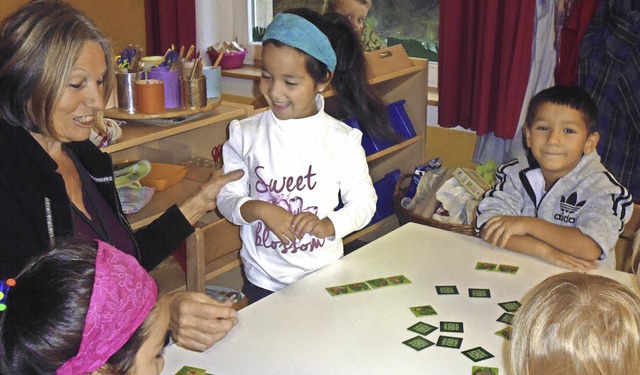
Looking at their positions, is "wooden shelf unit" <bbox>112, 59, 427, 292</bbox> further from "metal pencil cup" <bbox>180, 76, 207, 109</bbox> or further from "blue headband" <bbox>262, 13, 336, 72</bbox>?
"blue headband" <bbox>262, 13, 336, 72</bbox>

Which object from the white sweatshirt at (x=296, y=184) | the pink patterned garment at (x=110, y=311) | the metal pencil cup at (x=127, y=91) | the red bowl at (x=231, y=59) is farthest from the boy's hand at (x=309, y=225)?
the red bowl at (x=231, y=59)

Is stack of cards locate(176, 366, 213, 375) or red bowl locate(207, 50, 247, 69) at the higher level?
red bowl locate(207, 50, 247, 69)

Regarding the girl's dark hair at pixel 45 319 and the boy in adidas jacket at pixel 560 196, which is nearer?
the girl's dark hair at pixel 45 319

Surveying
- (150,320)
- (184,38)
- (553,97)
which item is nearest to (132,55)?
(553,97)

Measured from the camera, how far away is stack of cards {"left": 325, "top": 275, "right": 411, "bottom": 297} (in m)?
1.82

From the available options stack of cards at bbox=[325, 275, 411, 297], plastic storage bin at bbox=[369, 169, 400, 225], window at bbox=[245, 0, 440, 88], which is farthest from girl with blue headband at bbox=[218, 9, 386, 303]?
window at bbox=[245, 0, 440, 88]

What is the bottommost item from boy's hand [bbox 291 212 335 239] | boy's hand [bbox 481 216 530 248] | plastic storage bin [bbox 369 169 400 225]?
plastic storage bin [bbox 369 169 400 225]

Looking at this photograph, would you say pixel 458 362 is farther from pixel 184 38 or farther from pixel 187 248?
pixel 184 38

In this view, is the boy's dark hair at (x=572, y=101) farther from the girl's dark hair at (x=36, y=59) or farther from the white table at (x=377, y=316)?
the girl's dark hair at (x=36, y=59)

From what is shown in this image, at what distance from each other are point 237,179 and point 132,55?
2.86ft

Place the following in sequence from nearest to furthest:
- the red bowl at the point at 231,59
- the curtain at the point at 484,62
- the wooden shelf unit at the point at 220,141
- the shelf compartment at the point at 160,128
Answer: the shelf compartment at the point at 160,128 < the wooden shelf unit at the point at 220,141 < the curtain at the point at 484,62 < the red bowl at the point at 231,59

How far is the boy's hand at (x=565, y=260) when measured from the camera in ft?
6.53

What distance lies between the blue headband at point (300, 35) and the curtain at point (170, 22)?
268cm

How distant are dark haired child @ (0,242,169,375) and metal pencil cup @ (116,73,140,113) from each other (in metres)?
1.53
